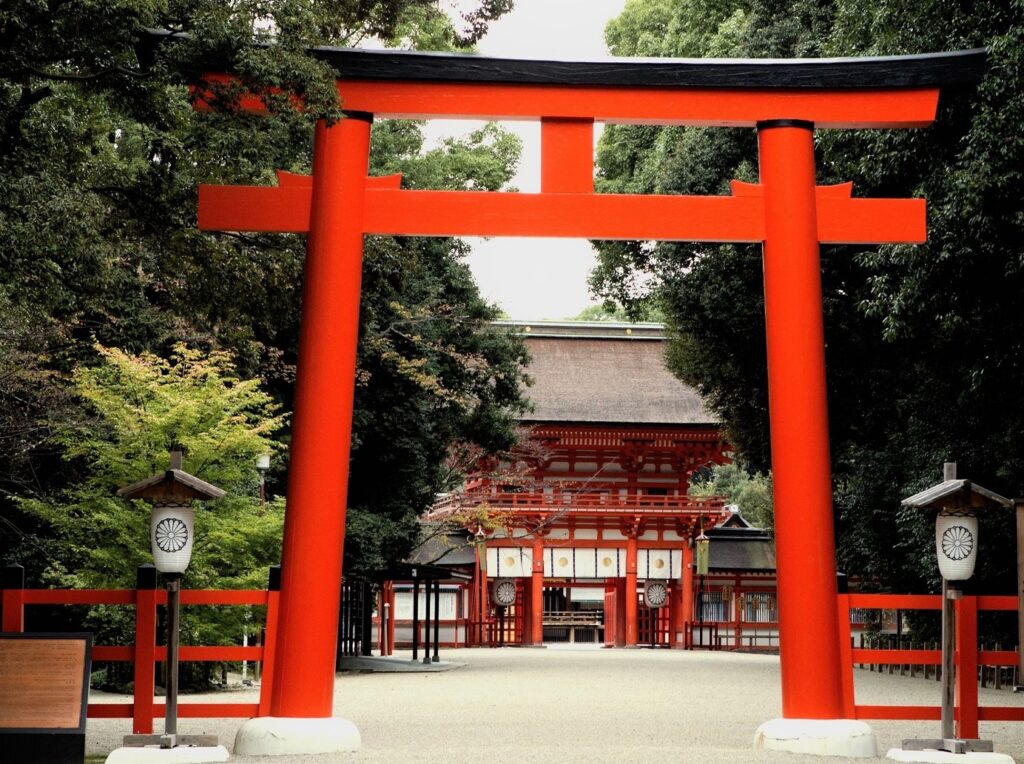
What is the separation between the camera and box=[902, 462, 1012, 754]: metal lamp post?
7594 mm

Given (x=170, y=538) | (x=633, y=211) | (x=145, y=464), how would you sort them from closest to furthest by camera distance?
1. (x=170, y=538)
2. (x=633, y=211)
3. (x=145, y=464)

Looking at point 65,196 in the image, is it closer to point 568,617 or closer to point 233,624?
point 233,624

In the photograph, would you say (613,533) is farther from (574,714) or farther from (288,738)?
(288,738)

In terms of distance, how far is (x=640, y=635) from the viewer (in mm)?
30750

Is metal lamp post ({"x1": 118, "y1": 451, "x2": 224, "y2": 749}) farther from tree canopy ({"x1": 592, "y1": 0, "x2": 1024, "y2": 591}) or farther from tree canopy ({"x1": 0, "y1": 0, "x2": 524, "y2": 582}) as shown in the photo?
tree canopy ({"x1": 592, "y1": 0, "x2": 1024, "y2": 591})

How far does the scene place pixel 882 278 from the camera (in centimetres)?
1235

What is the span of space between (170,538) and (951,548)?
4.43 m

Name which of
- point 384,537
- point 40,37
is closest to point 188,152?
point 40,37

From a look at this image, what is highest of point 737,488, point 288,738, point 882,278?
point 737,488

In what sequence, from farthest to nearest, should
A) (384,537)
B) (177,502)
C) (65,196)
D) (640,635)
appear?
(640,635), (384,537), (65,196), (177,502)

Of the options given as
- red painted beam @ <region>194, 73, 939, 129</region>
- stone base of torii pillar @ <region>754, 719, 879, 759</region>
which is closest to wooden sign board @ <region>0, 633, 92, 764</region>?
red painted beam @ <region>194, 73, 939, 129</region>

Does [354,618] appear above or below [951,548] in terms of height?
below

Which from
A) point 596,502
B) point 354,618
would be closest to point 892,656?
point 354,618

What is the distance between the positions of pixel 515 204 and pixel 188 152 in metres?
2.91
